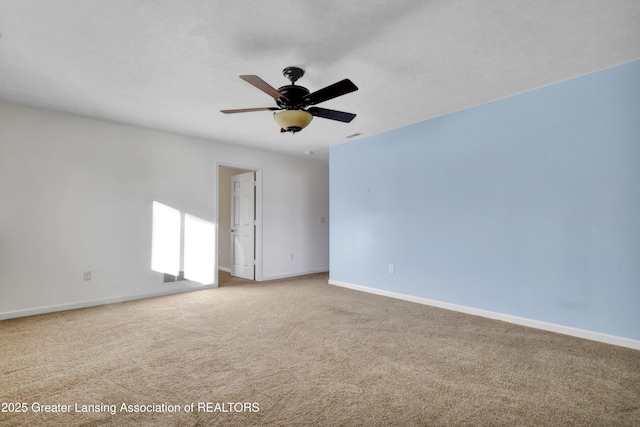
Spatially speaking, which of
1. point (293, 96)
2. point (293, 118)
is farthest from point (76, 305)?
point (293, 96)

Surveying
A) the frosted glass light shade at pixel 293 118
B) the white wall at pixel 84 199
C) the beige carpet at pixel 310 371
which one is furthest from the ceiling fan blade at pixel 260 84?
the white wall at pixel 84 199

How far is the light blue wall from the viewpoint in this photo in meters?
2.81

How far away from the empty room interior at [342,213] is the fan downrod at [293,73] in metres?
0.03

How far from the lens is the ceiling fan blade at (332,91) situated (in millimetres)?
2283

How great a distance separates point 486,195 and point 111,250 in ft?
16.6

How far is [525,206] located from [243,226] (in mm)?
4819

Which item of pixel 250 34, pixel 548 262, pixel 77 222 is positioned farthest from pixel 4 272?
pixel 548 262

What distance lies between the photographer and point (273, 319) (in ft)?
11.6

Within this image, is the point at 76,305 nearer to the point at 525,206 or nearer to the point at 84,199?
the point at 84,199

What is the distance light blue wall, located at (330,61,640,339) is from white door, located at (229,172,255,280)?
2.45 m

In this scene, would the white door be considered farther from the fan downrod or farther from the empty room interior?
the fan downrod

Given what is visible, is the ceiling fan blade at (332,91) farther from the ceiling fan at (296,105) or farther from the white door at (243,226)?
the white door at (243,226)

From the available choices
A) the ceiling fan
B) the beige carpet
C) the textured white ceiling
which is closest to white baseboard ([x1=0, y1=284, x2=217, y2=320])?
the beige carpet

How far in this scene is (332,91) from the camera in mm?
2443
